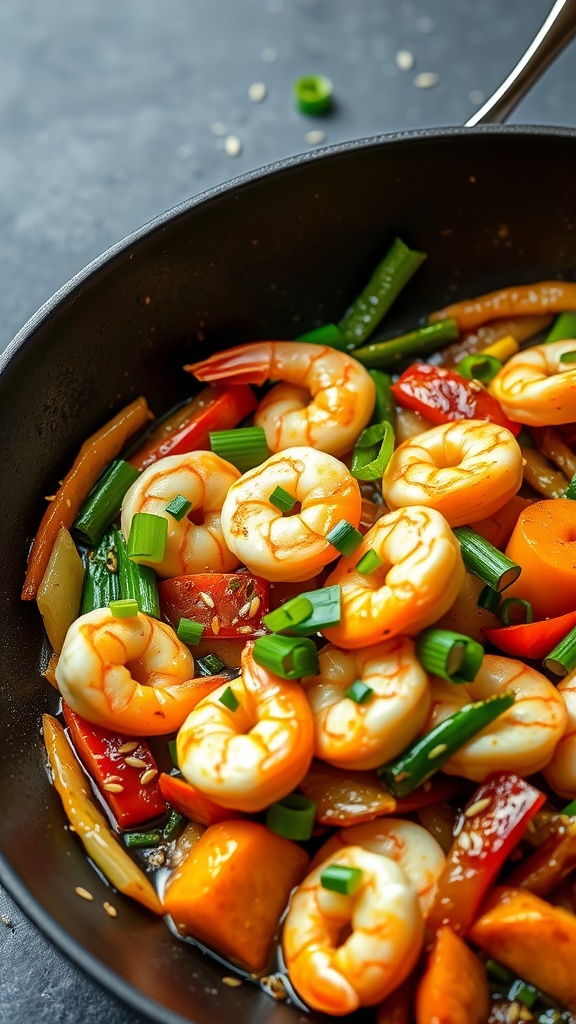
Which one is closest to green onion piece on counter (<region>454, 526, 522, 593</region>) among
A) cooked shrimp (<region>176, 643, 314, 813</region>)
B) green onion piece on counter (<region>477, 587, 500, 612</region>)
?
green onion piece on counter (<region>477, 587, 500, 612</region>)

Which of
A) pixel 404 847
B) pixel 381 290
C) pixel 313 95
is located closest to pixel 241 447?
pixel 381 290

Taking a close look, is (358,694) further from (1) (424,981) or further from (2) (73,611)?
(2) (73,611)

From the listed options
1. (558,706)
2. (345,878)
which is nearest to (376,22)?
(558,706)

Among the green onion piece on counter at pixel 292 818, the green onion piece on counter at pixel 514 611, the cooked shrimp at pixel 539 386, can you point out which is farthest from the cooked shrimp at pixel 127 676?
Result: the cooked shrimp at pixel 539 386

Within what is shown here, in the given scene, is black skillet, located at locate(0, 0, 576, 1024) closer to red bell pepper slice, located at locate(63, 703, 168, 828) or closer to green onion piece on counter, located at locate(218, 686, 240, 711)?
red bell pepper slice, located at locate(63, 703, 168, 828)

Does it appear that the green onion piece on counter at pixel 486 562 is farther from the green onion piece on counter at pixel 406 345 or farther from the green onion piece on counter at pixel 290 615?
the green onion piece on counter at pixel 406 345

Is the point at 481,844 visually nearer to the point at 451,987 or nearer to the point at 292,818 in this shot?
the point at 451,987
